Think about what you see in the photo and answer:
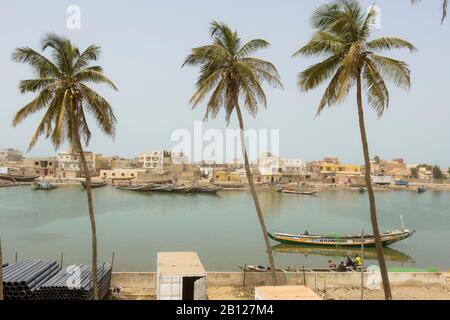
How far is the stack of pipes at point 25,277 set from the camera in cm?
1322

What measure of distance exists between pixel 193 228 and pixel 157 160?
267 ft

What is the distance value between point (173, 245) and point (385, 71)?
100ft

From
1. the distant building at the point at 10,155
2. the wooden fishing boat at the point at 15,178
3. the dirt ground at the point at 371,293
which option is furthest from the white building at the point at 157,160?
the dirt ground at the point at 371,293

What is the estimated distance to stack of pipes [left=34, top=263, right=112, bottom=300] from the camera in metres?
13.4

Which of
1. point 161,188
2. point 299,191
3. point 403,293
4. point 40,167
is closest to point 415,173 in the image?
point 299,191

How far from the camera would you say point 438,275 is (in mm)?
18547

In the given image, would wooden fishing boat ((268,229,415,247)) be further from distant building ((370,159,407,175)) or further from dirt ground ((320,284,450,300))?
distant building ((370,159,407,175))

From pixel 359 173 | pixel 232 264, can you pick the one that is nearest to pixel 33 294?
pixel 232 264

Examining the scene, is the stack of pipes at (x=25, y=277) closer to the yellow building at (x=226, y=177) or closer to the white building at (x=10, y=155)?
the yellow building at (x=226, y=177)

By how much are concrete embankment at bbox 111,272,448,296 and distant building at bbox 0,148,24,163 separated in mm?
141952

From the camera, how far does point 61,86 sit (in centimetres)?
1240

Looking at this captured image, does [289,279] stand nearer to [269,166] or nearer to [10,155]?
[269,166]

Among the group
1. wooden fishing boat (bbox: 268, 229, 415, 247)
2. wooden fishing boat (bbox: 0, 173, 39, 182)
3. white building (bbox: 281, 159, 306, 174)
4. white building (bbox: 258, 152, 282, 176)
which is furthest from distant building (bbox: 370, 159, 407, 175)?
wooden fishing boat (bbox: 268, 229, 415, 247)
